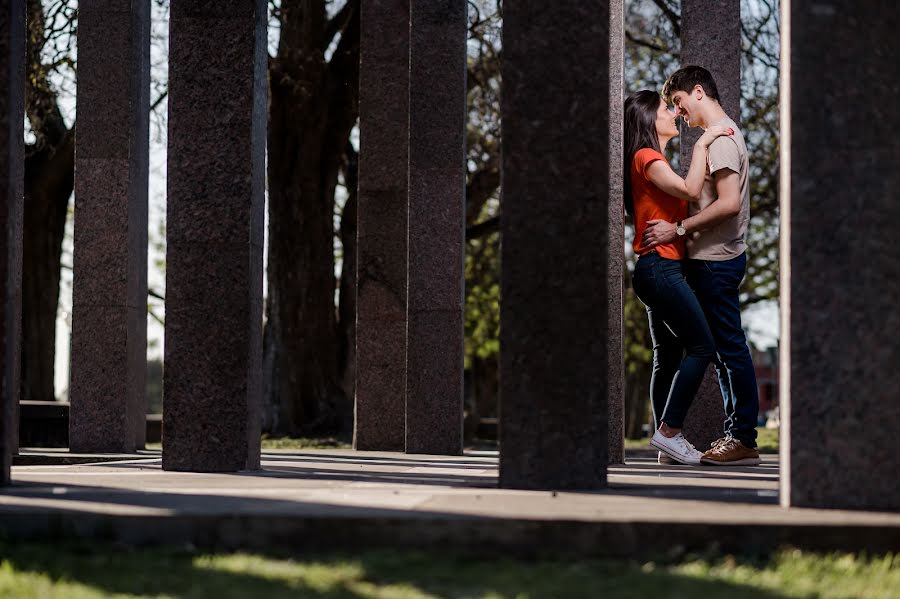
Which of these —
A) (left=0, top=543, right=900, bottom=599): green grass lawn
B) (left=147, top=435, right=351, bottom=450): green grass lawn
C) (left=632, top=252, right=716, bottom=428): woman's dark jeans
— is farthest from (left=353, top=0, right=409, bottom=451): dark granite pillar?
(left=0, top=543, right=900, bottom=599): green grass lawn

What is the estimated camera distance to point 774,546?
5.00 metres

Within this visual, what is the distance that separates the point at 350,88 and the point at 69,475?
12.7m

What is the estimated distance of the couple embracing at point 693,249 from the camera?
8.56 metres

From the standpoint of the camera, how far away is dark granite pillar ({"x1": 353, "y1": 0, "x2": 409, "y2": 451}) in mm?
13422

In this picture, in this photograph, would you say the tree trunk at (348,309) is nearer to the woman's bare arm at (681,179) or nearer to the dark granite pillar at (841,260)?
the woman's bare arm at (681,179)

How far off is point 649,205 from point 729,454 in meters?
1.83

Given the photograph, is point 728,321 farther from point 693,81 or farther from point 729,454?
point 693,81

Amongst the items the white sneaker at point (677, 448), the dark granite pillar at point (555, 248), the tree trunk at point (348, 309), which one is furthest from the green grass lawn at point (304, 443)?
the dark granite pillar at point (555, 248)

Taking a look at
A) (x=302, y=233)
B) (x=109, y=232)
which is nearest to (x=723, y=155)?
(x=109, y=232)

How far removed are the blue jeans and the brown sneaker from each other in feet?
1.00

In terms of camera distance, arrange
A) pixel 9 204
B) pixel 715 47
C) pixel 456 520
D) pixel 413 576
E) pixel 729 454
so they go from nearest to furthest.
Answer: pixel 413 576 → pixel 456 520 → pixel 9 204 → pixel 729 454 → pixel 715 47

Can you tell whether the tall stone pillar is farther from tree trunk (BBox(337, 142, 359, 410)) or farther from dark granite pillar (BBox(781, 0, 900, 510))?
tree trunk (BBox(337, 142, 359, 410))

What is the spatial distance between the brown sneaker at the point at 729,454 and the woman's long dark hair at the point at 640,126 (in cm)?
178

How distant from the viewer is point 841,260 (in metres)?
5.62
